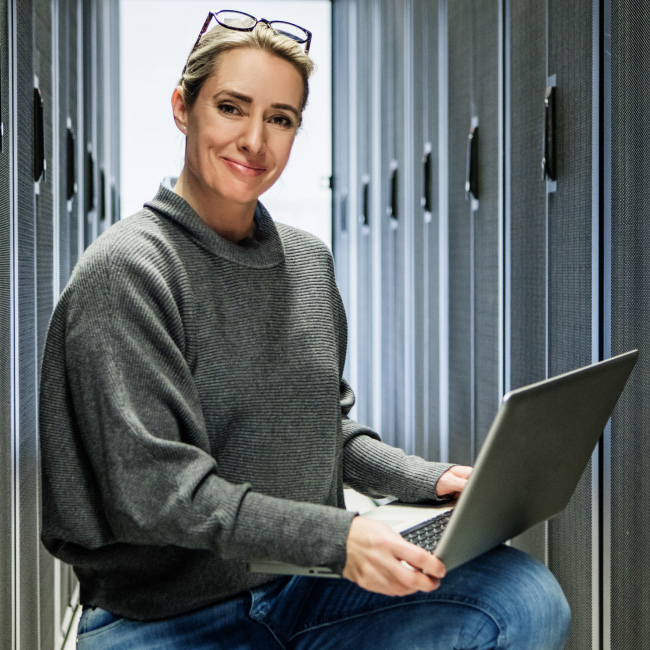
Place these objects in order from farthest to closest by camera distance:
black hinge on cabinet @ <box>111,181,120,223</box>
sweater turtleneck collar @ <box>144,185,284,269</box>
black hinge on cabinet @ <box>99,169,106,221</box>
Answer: black hinge on cabinet @ <box>111,181,120,223</box>, black hinge on cabinet @ <box>99,169,106,221</box>, sweater turtleneck collar @ <box>144,185,284,269</box>

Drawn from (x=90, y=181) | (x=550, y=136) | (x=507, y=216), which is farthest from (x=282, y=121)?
(x=90, y=181)

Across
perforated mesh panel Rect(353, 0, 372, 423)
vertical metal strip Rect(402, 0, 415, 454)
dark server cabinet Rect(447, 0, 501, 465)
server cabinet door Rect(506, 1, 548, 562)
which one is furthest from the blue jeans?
perforated mesh panel Rect(353, 0, 372, 423)

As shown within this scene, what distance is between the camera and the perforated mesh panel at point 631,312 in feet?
4.79

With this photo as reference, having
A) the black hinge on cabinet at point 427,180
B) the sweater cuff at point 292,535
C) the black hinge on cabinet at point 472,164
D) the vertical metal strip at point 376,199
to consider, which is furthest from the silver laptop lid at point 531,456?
the vertical metal strip at point 376,199

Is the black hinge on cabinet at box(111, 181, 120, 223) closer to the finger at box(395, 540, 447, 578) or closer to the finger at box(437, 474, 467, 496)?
the finger at box(437, 474, 467, 496)

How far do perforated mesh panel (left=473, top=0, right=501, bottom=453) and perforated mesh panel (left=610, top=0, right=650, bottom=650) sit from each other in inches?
28.2

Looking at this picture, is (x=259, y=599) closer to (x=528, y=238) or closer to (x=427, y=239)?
(x=528, y=238)

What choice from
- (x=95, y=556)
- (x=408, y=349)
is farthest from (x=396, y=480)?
(x=408, y=349)

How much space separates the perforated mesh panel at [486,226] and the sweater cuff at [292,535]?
1458mm

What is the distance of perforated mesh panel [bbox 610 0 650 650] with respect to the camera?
146cm

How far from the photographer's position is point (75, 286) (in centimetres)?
96

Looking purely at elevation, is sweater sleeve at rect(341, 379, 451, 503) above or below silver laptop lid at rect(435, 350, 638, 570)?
below

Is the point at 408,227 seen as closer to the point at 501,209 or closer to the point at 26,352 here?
the point at 501,209

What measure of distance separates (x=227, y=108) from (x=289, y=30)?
0.46ft
